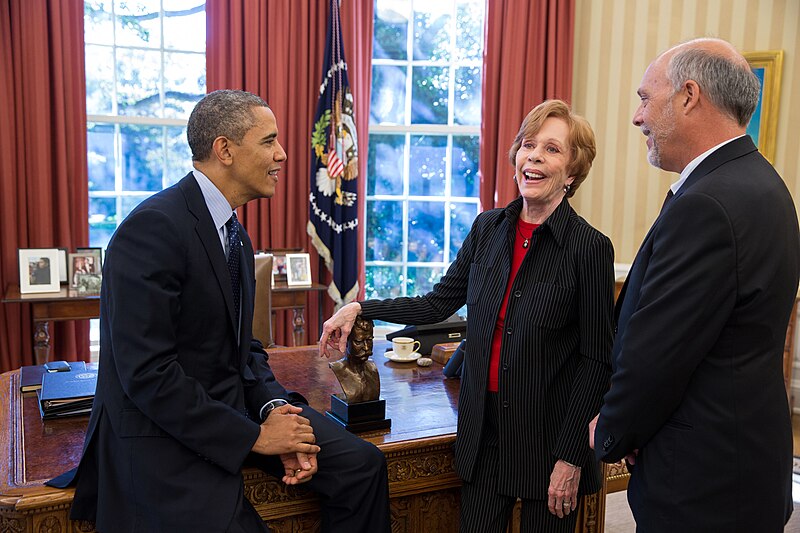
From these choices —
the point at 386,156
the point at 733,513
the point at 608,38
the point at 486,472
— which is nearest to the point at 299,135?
the point at 386,156

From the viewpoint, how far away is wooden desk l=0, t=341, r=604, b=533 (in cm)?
174

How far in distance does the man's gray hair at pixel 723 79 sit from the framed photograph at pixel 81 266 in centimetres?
389

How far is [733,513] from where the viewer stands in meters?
1.50

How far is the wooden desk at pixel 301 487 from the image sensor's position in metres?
1.74

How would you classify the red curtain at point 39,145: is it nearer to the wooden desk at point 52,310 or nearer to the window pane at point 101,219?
the window pane at point 101,219

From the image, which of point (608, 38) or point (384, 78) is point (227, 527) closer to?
point (384, 78)

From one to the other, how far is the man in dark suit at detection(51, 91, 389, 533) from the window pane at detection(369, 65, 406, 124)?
150 inches

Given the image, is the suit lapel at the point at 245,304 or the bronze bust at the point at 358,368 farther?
the bronze bust at the point at 358,368

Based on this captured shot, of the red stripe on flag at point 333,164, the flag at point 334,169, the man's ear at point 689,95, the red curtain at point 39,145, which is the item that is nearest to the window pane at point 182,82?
the red curtain at point 39,145

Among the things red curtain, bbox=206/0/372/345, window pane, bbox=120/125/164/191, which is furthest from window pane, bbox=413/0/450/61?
window pane, bbox=120/125/164/191

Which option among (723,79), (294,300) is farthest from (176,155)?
(723,79)

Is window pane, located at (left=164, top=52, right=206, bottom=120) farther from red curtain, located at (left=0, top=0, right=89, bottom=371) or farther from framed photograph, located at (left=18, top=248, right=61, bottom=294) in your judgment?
framed photograph, located at (left=18, top=248, right=61, bottom=294)

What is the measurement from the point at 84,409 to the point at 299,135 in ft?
11.0

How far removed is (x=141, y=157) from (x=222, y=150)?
3631 millimetres
